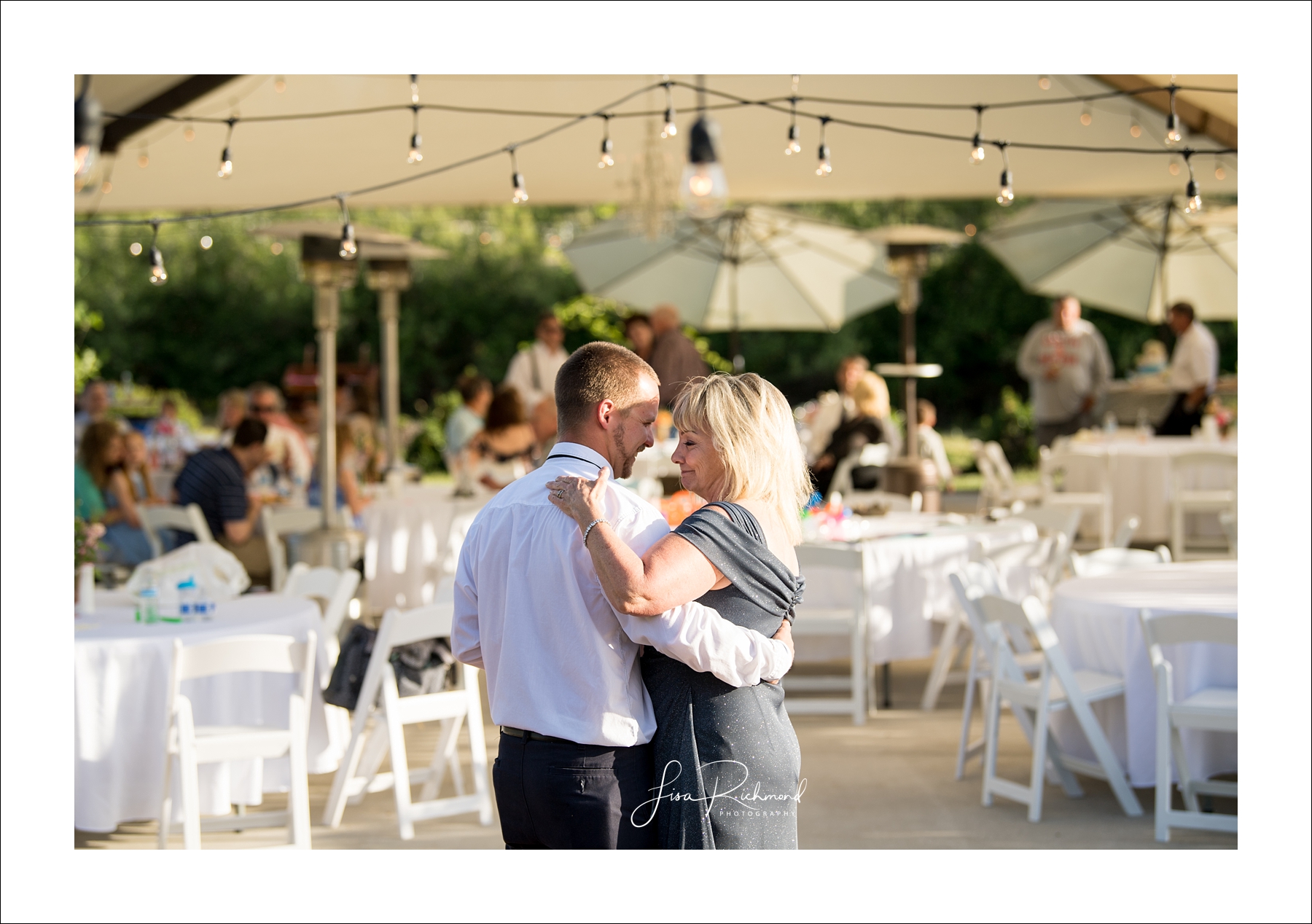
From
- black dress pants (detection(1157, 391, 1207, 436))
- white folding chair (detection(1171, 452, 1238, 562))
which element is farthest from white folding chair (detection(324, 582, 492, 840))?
black dress pants (detection(1157, 391, 1207, 436))

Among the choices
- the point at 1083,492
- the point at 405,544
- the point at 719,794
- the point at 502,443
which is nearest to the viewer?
the point at 719,794

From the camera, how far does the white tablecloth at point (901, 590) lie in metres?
6.30

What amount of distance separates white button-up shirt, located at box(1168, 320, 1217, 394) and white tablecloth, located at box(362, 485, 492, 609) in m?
6.74

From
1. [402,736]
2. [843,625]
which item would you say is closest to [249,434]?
[402,736]

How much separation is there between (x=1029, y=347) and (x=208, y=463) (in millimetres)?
8523

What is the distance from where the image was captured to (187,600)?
4824 mm

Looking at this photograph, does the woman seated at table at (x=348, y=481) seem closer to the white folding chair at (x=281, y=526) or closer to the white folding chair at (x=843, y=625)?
the white folding chair at (x=281, y=526)

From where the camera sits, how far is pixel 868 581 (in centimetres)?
625

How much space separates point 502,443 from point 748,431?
20.4ft

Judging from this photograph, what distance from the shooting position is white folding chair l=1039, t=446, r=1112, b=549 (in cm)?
1004

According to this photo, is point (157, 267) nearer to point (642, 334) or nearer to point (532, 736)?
point (532, 736)

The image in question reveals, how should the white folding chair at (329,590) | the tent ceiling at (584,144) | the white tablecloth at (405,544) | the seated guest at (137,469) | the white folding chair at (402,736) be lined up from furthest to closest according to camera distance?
the tent ceiling at (584,144)
the white tablecloth at (405,544)
the seated guest at (137,469)
the white folding chair at (329,590)
the white folding chair at (402,736)

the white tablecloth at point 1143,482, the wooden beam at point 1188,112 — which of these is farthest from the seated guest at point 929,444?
the wooden beam at point 1188,112

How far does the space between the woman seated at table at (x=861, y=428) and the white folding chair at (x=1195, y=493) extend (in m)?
2.32
